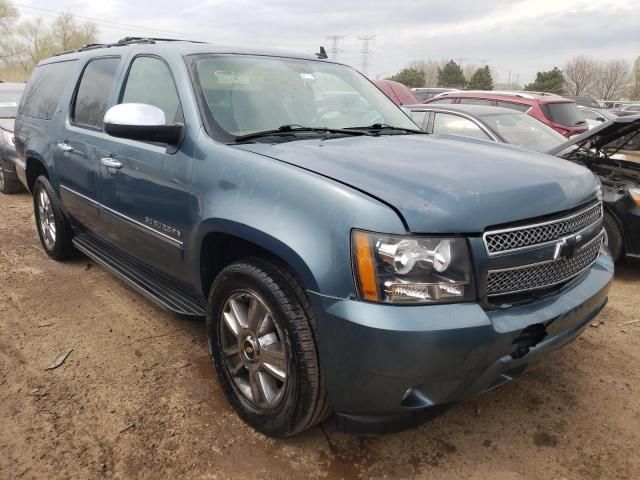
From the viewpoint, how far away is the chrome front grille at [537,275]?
2008 millimetres

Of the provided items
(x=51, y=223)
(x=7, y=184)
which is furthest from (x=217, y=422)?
(x=7, y=184)

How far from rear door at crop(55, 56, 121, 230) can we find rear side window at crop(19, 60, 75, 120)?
16.3 inches

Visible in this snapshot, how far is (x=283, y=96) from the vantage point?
121 inches

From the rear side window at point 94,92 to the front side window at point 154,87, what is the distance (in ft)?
0.92

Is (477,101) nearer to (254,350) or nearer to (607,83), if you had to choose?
(254,350)

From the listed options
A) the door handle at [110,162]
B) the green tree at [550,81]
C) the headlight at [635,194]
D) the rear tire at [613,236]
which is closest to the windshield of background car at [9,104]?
the door handle at [110,162]

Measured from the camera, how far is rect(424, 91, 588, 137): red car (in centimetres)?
845

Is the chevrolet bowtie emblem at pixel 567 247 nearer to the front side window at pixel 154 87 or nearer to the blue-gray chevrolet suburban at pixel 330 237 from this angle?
the blue-gray chevrolet suburban at pixel 330 237

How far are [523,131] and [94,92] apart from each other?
477 cm

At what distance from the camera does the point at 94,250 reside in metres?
4.09

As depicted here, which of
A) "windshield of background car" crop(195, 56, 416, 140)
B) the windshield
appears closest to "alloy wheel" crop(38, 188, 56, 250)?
"windshield of background car" crop(195, 56, 416, 140)

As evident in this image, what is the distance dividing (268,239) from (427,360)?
2.59 ft

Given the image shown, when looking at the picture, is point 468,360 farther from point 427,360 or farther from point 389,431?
point 389,431

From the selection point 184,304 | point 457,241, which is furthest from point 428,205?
point 184,304
